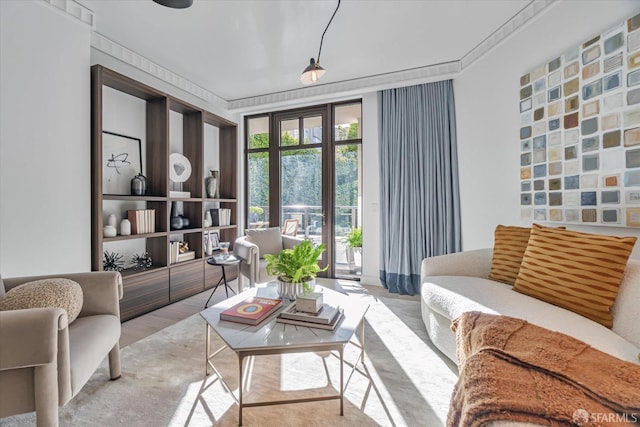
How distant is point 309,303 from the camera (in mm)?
1603

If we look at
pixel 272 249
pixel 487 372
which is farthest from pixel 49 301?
pixel 272 249

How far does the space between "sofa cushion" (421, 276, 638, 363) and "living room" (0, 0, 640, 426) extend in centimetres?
71

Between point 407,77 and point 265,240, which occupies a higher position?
point 407,77

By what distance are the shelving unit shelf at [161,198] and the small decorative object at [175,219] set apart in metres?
0.07

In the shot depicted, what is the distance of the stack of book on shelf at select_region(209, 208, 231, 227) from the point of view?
13.4 ft

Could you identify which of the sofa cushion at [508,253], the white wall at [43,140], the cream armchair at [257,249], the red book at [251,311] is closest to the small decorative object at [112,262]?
the white wall at [43,140]

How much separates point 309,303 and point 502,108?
2623mm

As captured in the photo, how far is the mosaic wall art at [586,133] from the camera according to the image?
1.69 m

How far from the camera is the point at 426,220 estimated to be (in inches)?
138

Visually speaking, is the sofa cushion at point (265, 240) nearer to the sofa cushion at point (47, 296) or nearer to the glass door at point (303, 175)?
the glass door at point (303, 175)

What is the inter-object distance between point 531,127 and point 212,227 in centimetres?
368

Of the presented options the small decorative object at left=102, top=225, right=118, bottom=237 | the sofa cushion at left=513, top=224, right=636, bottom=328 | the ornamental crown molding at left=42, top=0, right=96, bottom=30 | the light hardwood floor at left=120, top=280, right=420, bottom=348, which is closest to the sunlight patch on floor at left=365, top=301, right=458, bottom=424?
the sofa cushion at left=513, top=224, right=636, bottom=328

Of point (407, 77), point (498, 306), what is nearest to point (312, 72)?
point (407, 77)

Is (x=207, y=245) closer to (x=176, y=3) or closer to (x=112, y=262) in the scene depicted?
(x=112, y=262)
